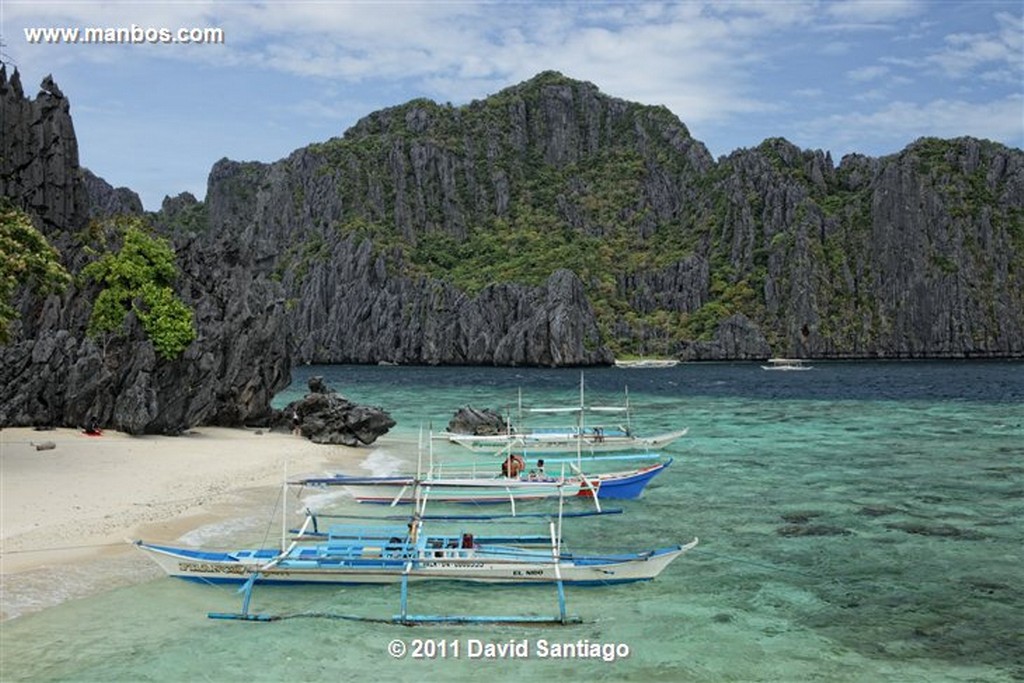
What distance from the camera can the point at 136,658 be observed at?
1662cm

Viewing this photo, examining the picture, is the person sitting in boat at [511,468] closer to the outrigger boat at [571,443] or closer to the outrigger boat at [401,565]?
the outrigger boat at [571,443]

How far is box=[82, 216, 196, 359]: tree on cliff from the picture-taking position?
4581 centimetres

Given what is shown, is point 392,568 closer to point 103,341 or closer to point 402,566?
point 402,566

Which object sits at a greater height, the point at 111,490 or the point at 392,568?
the point at 111,490

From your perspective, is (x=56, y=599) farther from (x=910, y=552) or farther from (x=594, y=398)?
(x=594, y=398)

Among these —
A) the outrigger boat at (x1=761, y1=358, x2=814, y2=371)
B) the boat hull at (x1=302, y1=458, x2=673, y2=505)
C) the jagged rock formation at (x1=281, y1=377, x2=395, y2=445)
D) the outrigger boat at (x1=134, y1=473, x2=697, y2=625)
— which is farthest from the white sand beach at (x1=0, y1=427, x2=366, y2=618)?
the outrigger boat at (x1=761, y1=358, x2=814, y2=371)

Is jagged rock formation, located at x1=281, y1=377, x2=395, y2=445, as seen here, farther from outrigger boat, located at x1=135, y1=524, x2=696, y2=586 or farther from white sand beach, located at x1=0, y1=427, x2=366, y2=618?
outrigger boat, located at x1=135, y1=524, x2=696, y2=586

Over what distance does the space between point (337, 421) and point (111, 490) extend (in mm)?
21912

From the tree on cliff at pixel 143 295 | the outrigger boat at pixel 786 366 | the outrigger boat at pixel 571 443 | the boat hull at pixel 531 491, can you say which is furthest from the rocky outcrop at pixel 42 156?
the outrigger boat at pixel 786 366

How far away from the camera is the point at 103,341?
45.6 metres

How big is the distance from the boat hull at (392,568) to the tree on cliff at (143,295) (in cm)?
2778

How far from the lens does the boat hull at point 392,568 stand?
20500 millimetres

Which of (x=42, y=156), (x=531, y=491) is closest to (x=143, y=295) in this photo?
(x=531, y=491)

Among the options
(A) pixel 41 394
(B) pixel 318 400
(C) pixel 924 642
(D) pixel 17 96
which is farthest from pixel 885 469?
(D) pixel 17 96
